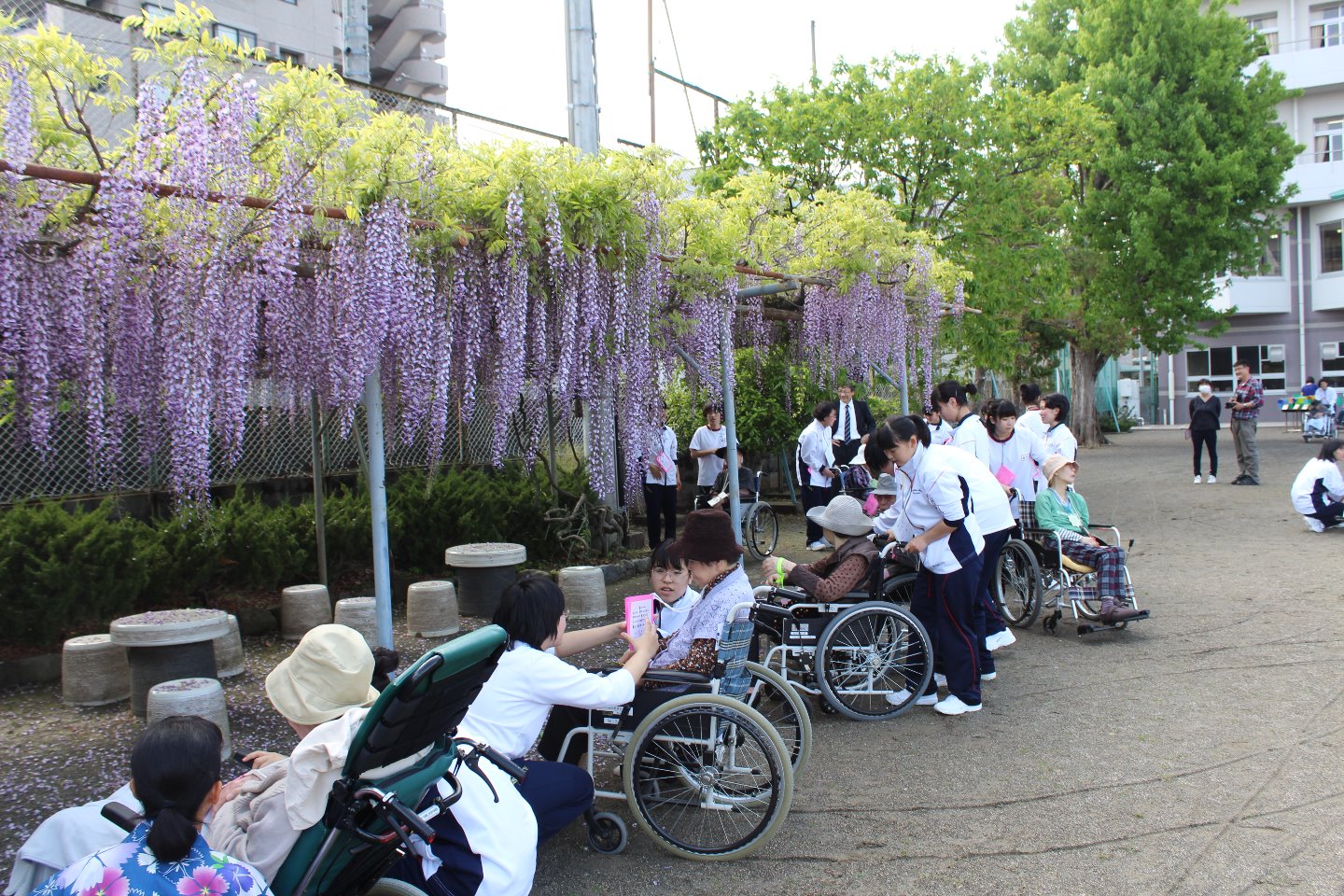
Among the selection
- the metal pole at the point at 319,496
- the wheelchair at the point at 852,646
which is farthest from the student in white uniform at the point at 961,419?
the metal pole at the point at 319,496

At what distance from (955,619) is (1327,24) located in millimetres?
35332

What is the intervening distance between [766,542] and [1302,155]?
30130mm

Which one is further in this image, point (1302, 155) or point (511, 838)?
point (1302, 155)

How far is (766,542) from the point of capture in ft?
35.7

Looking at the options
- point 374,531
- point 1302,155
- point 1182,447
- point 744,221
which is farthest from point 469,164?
point 1302,155

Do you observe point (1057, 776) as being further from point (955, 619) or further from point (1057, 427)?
point (1057, 427)

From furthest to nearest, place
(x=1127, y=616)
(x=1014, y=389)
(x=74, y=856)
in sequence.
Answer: (x=1014, y=389) < (x=1127, y=616) < (x=74, y=856)

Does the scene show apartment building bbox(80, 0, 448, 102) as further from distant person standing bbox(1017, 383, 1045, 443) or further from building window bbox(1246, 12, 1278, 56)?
building window bbox(1246, 12, 1278, 56)

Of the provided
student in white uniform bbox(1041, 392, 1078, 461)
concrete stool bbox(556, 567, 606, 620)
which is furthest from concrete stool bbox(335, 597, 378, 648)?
student in white uniform bbox(1041, 392, 1078, 461)

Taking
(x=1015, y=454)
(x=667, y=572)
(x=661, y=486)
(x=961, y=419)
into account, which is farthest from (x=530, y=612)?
(x=661, y=486)

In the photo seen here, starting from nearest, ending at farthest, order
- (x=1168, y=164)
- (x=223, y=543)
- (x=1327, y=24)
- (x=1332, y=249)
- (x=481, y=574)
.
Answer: (x=223, y=543), (x=481, y=574), (x=1168, y=164), (x=1327, y=24), (x=1332, y=249)

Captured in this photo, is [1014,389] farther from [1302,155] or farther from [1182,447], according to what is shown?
[1302,155]

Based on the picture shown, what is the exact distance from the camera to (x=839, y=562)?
17.6 ft

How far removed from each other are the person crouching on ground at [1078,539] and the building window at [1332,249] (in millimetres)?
31555
